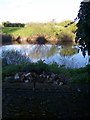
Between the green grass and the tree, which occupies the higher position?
the green grass

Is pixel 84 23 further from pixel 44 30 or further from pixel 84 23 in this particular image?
pixel 44 30

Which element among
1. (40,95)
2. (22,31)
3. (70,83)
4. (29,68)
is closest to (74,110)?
(40,95)

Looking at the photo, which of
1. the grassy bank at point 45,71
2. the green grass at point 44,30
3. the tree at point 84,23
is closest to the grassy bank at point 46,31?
the green grass at point 44,30

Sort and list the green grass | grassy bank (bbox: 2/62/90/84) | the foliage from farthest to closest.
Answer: the green grass
grassy bank (bbox: 2/62/90/84)
the foliage

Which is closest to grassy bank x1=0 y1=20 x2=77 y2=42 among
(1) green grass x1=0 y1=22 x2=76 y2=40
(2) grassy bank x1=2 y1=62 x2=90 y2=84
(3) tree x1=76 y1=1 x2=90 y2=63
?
(1) green grass x1=0 y1=22 x2=76 y2=40

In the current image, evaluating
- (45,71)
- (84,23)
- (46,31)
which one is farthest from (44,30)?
(84,23)

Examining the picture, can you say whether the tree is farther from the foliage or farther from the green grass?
the green grass

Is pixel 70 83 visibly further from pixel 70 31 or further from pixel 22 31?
pixel 22 31

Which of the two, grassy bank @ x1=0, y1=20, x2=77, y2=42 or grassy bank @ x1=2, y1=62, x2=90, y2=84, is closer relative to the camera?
grassy bank @ x1=2, y1=62, x2=90, y2=84

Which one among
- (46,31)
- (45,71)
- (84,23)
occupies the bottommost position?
(45,71)

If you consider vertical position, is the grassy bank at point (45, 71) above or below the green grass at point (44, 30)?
below

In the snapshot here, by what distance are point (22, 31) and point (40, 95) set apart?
69.0ft

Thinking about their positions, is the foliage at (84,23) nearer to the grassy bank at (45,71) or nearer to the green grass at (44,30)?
the grassy bank at (45,71)

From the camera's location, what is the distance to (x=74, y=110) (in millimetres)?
4961
